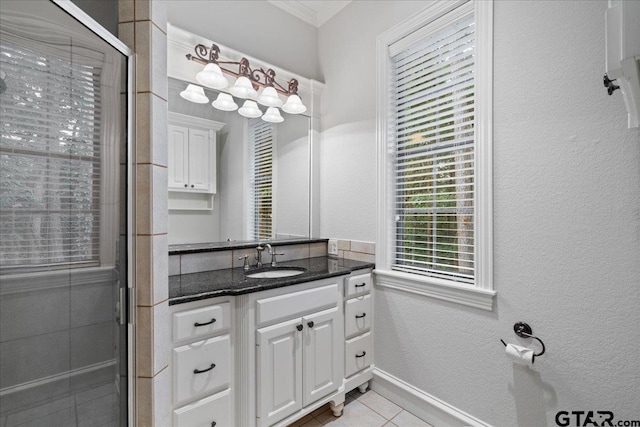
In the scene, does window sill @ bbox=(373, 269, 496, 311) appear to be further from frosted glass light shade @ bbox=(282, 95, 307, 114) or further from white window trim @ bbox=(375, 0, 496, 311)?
frosted glass light shade @ bbox=(282, 95, 307, 114)

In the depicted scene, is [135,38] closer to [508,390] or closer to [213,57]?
[213,57]

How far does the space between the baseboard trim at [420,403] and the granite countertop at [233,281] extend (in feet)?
2.56

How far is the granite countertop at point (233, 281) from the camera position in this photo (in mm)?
1261

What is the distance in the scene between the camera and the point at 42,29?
68 cm

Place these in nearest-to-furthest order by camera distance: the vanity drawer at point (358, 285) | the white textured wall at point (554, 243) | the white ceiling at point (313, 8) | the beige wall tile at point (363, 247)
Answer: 1. the white textured wall at point (554, 243)
2. the vanity drawer at point (358, 285)
3. the beige wall tile at point (363, 247)
4. the white ceiling at point (313, 8)

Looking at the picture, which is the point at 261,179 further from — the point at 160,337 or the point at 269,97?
the point at 160,337

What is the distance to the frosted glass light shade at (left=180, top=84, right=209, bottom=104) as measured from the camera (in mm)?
1771

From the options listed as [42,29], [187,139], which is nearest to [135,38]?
[42,29]

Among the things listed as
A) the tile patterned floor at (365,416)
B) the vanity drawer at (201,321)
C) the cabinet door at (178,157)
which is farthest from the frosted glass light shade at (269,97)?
the tile patterned floor at (365,416)

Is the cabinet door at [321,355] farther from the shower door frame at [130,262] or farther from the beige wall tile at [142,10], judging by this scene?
the beige wall tile at [142,10]

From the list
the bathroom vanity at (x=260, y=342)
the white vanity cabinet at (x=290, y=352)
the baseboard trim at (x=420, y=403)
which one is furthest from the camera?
the baseboard trim at (x=420, y=403)

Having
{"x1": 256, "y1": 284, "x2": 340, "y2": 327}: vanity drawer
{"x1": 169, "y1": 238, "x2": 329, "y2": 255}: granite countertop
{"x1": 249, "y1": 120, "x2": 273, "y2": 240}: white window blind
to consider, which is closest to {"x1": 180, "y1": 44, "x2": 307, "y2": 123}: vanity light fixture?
{"x1": 249, "y1": 120, "x2": 273, "y2": 240}: white window blind

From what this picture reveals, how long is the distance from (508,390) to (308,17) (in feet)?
9.69

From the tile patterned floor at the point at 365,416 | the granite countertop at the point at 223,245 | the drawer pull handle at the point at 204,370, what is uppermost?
the granite countertop at the point at 223,245
